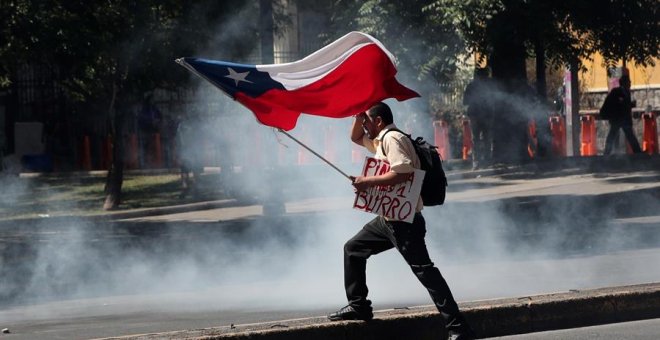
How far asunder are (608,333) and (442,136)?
1634 cm

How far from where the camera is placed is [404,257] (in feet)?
24.0

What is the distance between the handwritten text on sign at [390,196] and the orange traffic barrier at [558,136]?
17459 mm

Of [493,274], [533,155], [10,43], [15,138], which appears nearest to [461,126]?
[533,155]

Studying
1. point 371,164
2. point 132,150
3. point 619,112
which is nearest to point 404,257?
point 371,164

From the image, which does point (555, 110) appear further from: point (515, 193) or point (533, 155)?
point (515, 193)

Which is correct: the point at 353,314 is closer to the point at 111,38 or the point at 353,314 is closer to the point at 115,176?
the point at 111,38

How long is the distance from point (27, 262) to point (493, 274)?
4417 millimetres

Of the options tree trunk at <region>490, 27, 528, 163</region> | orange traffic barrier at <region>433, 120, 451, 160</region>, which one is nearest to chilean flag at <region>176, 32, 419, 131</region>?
tree trunk at <region>490, 27, 528, 163</region>

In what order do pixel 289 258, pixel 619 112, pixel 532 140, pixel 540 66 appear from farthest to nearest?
pixel 532 140 → pixel 619 112 → pixel 540 66 → pixel 289 258

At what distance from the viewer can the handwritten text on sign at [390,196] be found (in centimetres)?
715

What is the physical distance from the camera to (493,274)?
10695mm

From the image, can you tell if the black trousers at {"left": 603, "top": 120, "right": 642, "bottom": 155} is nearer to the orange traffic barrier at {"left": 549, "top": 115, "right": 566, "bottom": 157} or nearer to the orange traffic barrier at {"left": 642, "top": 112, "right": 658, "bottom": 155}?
the orange traffic barrier at {"left": 642, "top": 112, "right": 658, "bottom": 155}

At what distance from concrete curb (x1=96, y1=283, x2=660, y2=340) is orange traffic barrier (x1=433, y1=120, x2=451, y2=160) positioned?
1533 cm

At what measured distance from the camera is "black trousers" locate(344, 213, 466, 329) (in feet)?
23.7
